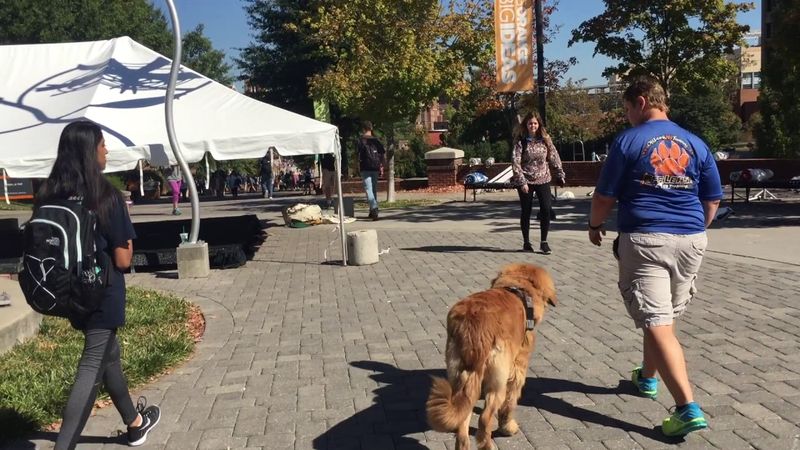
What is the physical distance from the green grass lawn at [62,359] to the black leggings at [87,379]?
3.04 feet

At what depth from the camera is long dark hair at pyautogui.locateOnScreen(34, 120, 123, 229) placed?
3.47 meters

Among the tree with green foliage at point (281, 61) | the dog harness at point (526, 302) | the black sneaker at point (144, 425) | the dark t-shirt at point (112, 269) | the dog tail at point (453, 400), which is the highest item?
the tree with green foliage at point (281, 61)

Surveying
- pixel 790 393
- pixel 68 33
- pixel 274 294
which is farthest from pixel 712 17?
pixel 68 33

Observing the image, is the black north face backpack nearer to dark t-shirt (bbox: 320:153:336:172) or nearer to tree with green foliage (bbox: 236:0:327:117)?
dark t-shirt (bbox: 320:153:336:172)

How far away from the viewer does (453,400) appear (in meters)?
3.34

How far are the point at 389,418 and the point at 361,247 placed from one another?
17.3ft

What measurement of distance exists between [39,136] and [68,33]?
92.7 feet

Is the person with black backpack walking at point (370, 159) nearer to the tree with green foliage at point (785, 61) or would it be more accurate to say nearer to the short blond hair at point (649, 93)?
the tree with green foliage at point (785, 61)

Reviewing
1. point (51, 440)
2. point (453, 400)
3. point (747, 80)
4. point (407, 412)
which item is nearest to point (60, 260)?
point (51, 440)

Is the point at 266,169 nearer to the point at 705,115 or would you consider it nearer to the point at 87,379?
the point at 87,379

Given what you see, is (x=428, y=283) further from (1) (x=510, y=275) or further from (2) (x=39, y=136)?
(2) (x=39, y=136)

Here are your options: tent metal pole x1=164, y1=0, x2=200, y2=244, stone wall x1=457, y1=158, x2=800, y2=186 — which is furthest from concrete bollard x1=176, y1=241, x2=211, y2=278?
stone wall x1=457, y1=158, x2=800, y2=186

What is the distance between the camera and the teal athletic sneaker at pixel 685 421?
11.9ft

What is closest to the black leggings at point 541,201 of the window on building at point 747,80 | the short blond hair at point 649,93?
the short blond hair at point 649,93
